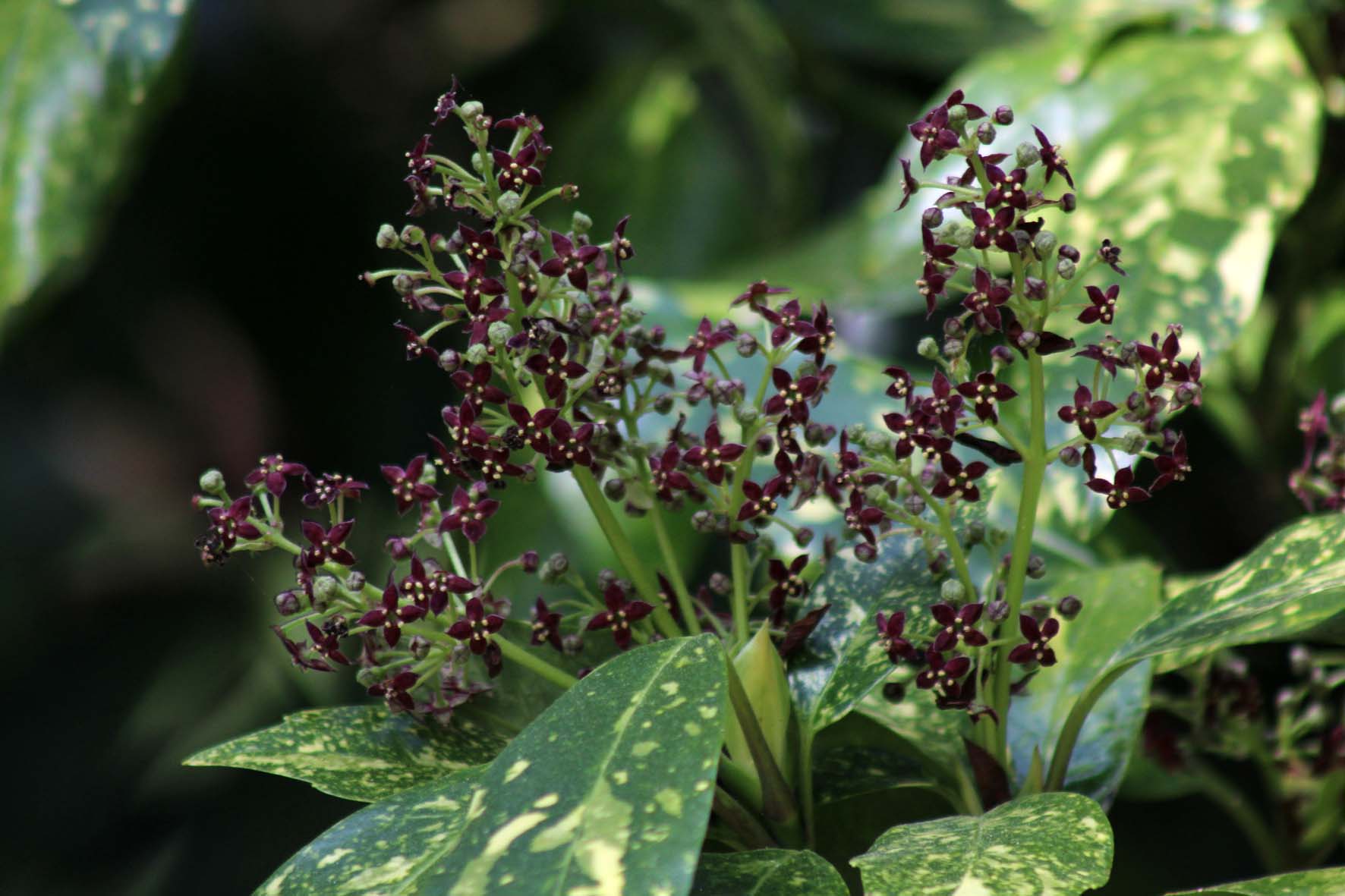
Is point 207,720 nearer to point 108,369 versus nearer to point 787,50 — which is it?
point 108,369

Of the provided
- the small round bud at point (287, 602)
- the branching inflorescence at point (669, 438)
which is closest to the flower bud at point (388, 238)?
the branching inflorescence at point (669, 438)

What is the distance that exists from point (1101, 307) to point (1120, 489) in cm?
6

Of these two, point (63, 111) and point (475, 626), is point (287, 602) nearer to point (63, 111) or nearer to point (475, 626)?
point (475, 626)

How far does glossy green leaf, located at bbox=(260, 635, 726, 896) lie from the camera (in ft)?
1.04

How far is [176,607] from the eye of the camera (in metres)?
1.60

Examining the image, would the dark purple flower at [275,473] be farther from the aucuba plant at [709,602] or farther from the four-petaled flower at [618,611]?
the four-petaled flower at [618,611]

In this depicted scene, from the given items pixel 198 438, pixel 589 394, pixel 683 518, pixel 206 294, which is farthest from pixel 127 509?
pixel 589 394

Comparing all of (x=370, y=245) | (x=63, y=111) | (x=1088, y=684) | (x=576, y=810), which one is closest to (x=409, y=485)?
(x=576, y=810)

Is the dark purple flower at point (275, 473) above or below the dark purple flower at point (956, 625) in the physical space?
above

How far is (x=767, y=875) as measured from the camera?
39 centimetres

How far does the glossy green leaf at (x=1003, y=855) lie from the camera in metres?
0.35

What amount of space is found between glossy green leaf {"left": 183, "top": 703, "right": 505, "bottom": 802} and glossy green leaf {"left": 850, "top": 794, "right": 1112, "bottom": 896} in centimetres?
15

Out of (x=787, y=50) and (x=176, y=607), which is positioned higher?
(x=787, y=50)

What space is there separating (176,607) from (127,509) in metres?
0.16
